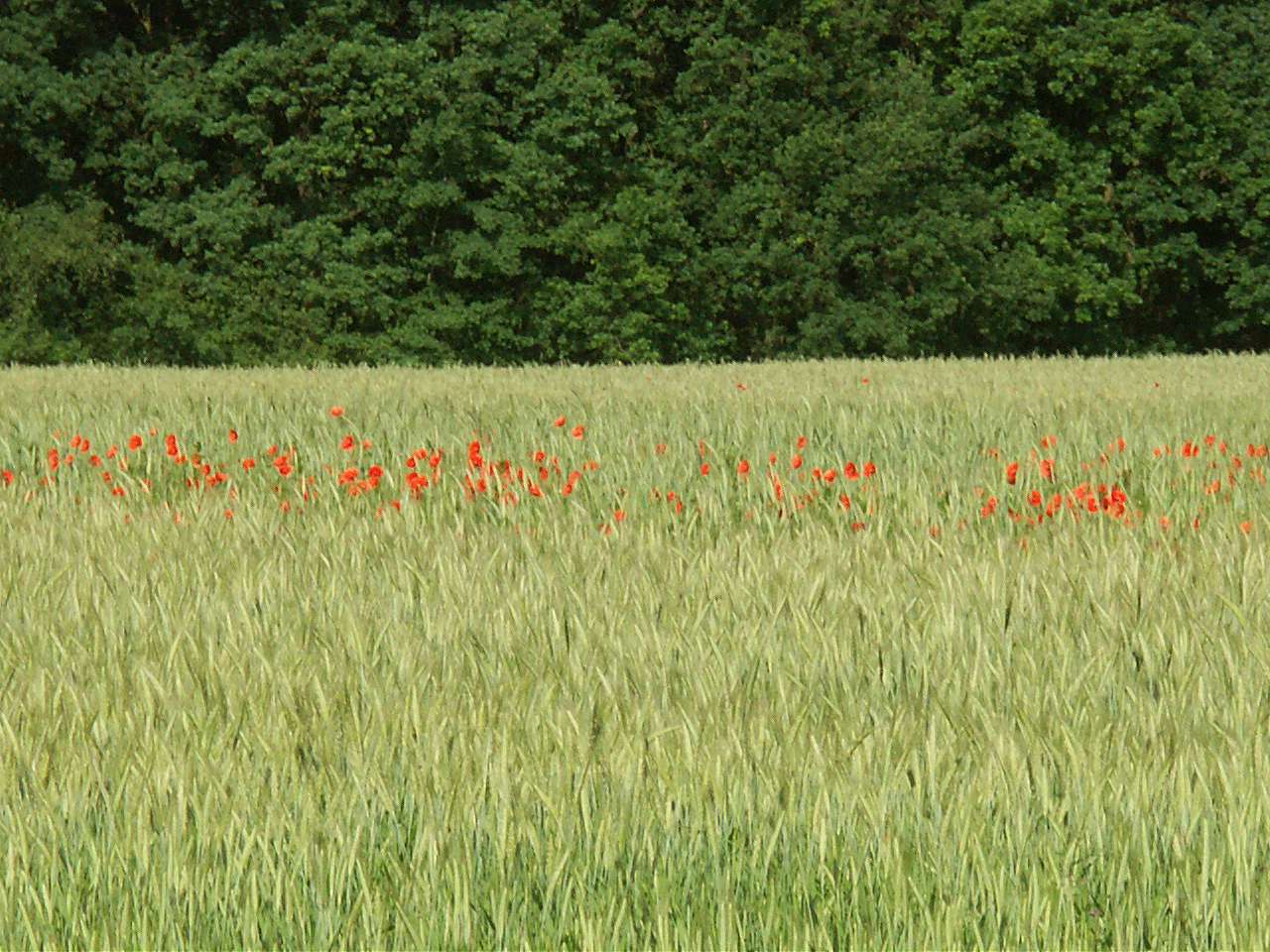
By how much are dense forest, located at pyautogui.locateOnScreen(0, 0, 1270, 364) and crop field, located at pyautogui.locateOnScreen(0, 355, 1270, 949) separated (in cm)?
1809

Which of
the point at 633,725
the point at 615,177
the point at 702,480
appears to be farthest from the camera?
the point at 615,177

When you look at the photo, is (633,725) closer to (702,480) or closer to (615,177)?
(702,480)

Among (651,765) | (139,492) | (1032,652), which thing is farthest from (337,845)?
(139,492)

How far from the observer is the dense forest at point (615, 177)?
23.8 metres

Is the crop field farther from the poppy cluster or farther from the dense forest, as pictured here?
the dense forest

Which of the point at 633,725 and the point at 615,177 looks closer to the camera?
the point at 633,725

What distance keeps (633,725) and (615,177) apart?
23.2 meters

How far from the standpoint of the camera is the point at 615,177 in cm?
2553

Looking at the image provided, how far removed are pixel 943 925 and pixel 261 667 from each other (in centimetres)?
165

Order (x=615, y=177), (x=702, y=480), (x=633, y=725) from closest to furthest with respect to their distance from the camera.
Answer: (x=633, y=725)
(x=702, y=480)
(x=615, y=177)

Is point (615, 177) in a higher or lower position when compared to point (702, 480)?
higher

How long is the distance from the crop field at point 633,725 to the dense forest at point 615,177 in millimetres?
18088

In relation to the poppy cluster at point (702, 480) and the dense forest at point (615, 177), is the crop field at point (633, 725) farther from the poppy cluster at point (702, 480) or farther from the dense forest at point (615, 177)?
the dense forest at point (615, 177)

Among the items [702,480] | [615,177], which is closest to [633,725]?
[702,480]
